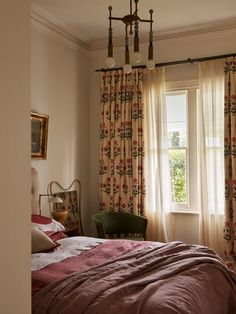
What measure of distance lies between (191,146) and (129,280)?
2.70m

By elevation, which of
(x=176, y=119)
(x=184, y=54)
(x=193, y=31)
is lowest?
(x=176, y=119)

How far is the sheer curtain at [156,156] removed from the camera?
182 inches

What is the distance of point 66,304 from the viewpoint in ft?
6.48

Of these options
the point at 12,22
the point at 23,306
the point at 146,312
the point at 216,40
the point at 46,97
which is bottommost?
the point at 146,312

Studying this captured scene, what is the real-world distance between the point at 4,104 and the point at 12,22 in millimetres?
224

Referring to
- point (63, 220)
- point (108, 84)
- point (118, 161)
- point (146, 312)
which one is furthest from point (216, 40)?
point (146, 312)

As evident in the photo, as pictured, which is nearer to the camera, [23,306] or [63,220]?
[23,306]

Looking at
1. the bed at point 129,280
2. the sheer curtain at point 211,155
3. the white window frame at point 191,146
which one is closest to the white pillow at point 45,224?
the bed at point 129,280

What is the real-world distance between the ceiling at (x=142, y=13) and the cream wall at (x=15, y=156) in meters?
3.10

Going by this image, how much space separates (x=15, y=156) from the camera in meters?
0.98

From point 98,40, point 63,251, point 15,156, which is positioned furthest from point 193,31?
point 15,156

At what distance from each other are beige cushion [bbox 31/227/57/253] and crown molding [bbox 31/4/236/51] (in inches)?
95.9

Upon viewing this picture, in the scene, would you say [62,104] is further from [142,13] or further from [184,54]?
[184,54]

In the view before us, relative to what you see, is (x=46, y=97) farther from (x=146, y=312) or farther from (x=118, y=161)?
(x=146, y=312)
